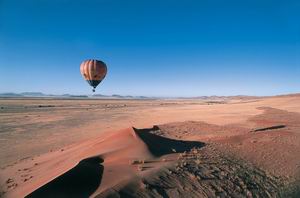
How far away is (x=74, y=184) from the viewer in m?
6.74

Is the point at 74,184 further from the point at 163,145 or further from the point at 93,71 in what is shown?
the point at 93,71

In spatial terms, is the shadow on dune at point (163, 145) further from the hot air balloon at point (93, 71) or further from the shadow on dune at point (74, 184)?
the hot air balloon at point (93, 71)

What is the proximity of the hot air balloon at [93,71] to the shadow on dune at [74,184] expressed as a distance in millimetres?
14706

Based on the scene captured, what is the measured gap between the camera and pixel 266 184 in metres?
8.49

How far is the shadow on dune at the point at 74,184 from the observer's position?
6324 millimetres

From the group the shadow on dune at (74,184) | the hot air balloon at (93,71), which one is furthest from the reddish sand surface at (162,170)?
the hot air balloon at (93,71)

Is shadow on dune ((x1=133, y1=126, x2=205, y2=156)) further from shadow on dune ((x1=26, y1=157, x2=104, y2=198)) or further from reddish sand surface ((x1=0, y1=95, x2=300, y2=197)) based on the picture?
shadow on dune ((x1=26, y1=157, x2=104, y2=198))

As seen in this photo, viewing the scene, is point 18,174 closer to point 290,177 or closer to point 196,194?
point 196,194

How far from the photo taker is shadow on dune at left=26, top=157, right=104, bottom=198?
249 inches

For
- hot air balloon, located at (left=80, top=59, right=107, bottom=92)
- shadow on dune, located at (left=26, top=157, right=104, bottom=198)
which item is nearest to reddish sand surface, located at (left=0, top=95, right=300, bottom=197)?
shadow on dune, located at (left=26, top=157, right=104, bottom=198)

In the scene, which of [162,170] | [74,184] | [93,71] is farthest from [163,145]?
[93,71]

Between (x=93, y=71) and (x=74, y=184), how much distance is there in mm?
15636

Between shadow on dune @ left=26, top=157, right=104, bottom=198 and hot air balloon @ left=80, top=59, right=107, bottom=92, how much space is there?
14706mm

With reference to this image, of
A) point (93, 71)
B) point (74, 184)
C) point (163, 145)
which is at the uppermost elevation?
point (93, 71)
